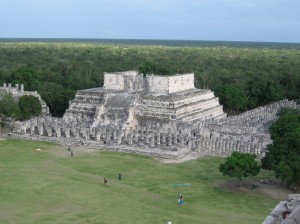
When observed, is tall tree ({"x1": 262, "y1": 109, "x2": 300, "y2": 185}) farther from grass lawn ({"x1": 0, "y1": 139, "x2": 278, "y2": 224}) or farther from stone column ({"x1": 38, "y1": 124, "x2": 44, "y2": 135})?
stone column ({"x1": 38, "y1": 124, "x2": 44, "y2": 135})

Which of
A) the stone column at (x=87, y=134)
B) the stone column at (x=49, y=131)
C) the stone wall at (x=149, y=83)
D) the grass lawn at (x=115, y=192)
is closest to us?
the grass lawn at (x=115, y=192)

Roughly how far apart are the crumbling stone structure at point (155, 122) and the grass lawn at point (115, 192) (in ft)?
10.0

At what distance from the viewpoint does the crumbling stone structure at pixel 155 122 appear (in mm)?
40844

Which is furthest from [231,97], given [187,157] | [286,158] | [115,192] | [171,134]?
[115,192]

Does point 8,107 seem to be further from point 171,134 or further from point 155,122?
point 171,134

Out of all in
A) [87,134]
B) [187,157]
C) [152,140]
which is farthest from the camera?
[87,134]

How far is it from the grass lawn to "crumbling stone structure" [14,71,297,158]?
120 inches

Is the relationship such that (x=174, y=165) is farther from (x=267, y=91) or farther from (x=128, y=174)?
(x=267, y=91)

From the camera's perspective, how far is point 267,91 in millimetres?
68438

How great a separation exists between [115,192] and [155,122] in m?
17.4

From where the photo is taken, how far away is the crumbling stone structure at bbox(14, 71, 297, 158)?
40844mm

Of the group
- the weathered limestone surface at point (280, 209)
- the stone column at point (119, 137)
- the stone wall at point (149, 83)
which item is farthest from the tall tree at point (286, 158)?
the stone wall at point (149, 83)

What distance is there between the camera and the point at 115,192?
94.7 ft

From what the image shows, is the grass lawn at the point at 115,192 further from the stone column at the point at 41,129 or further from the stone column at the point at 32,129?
the stone column at the point at 32,129
